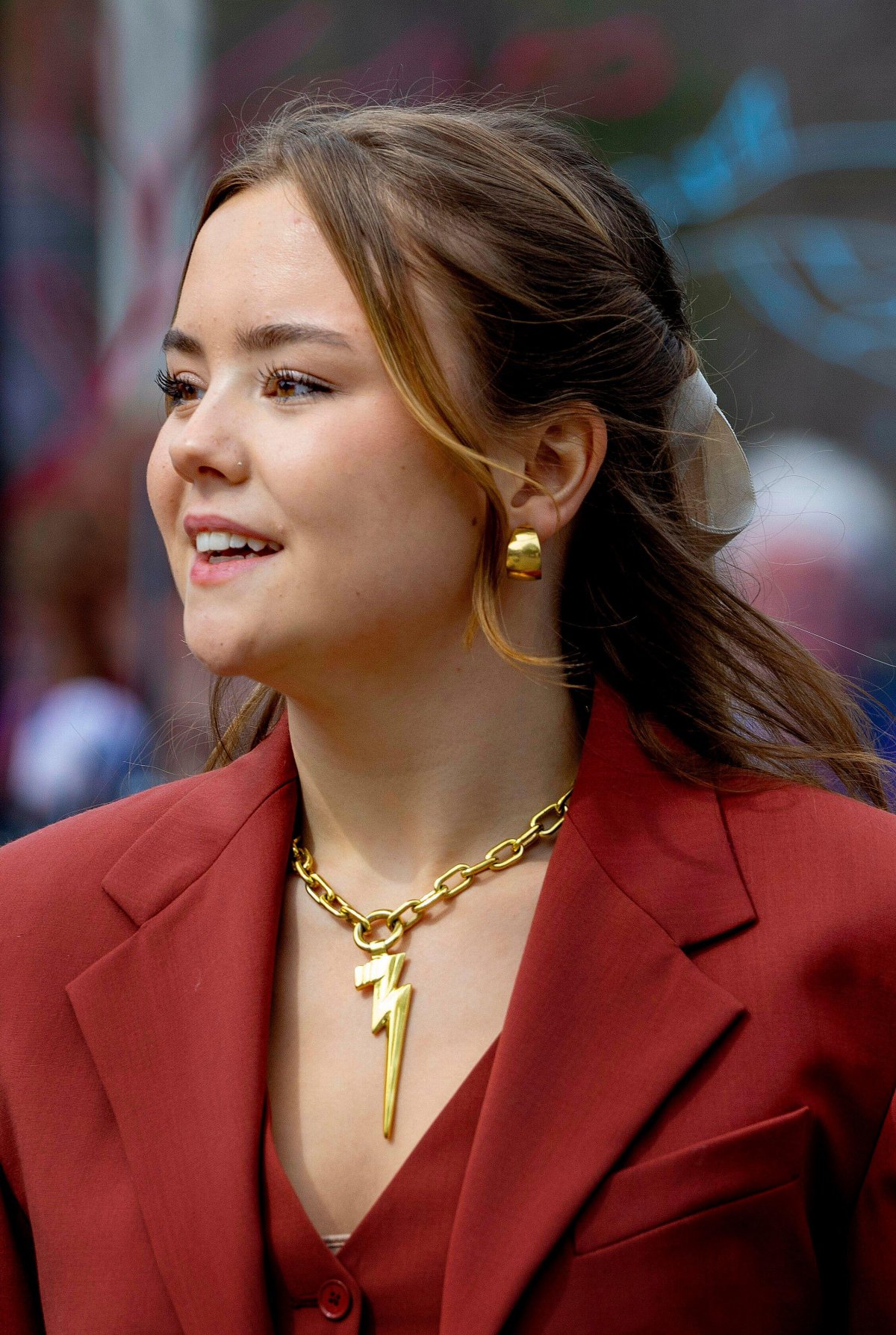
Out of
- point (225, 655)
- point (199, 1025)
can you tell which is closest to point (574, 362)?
point (225, 655)

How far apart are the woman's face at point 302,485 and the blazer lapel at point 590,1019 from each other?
A: 1.21 ft

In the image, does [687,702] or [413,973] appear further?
[687,702]

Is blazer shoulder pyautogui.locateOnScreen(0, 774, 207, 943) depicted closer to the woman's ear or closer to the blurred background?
the woman's ear

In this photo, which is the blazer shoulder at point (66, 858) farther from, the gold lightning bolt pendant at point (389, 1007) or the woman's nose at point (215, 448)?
the woman's nose at point (215, 448)

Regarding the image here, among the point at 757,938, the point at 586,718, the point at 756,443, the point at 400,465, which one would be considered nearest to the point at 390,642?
the point at 400,465

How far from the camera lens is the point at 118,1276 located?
1688 mm

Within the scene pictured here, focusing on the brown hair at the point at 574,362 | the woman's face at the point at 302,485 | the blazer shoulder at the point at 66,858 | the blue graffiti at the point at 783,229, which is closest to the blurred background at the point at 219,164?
the blue graffiti at the point at 783,229

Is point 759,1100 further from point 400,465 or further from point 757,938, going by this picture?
point 400,465

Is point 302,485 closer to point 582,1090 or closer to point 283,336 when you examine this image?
point 283,336

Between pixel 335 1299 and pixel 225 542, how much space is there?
2.83 ft

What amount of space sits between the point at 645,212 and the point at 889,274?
3.42 m

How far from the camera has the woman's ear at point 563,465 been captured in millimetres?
1966

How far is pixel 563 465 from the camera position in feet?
6.58

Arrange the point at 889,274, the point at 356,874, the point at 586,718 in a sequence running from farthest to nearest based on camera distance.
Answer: the point at 889,274
the point at 586,718
the point at 356,874
